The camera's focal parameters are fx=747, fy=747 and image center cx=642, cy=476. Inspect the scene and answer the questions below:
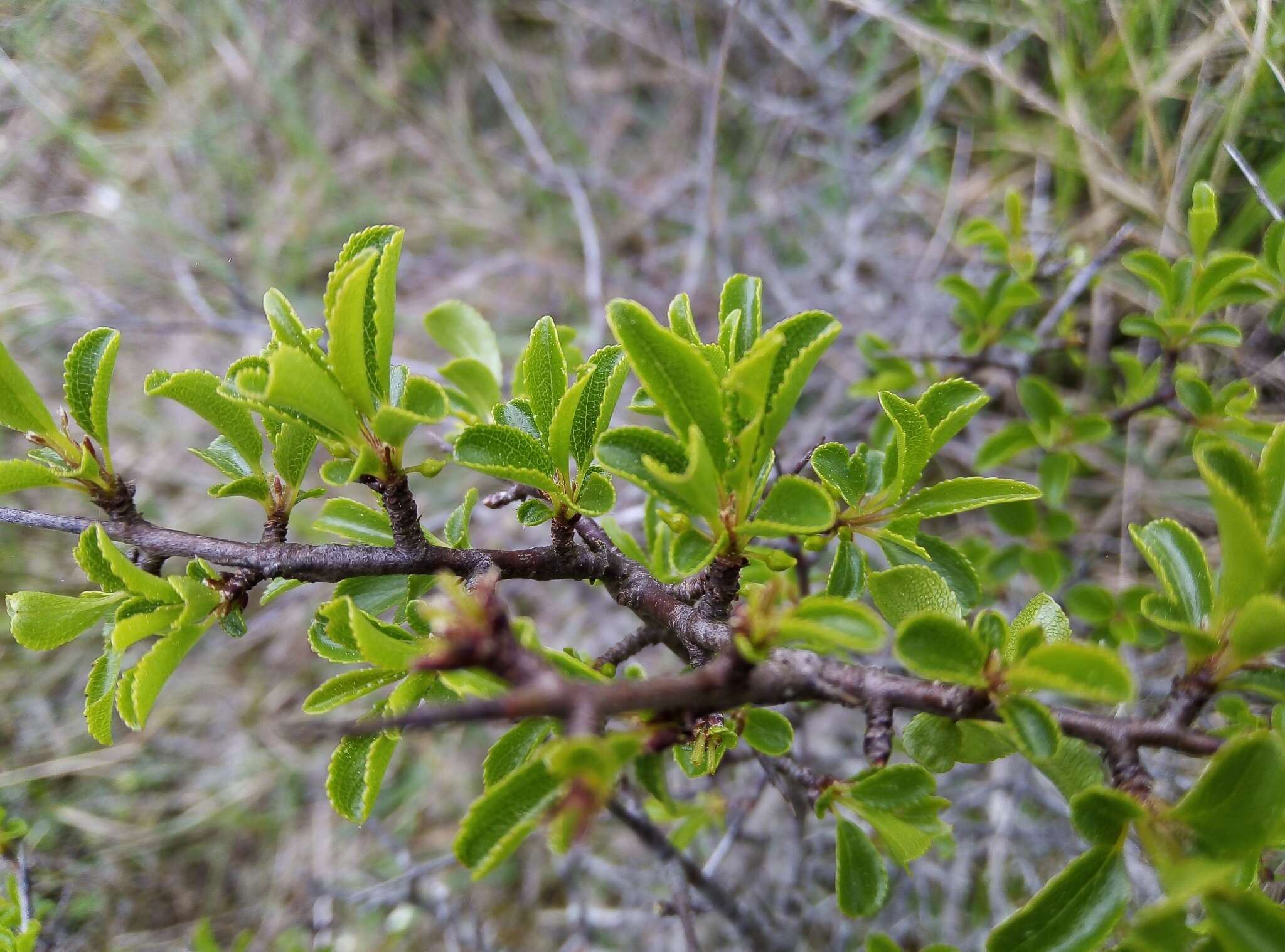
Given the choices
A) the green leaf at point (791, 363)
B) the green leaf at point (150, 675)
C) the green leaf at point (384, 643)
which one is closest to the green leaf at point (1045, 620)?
the green leaf at point (791, 363)

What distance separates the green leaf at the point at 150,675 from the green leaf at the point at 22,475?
22 cm

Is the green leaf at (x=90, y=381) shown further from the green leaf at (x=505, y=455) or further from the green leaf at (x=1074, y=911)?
the green leaf at (x=1074, y=911)

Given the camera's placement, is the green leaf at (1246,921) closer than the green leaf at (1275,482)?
Yes

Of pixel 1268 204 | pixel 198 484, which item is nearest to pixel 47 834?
pixel 198 484

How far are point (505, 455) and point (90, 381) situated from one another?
55cm

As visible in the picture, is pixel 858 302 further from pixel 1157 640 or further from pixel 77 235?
pixel 77 235

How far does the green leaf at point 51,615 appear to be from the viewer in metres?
0.85

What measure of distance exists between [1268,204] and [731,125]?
103 inches

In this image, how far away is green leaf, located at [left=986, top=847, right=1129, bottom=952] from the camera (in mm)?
682

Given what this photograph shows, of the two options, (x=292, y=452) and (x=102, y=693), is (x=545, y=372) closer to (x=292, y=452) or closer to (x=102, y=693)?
(x=292, y=452)

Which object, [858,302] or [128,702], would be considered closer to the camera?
[128,702]

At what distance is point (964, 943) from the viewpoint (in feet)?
7.08

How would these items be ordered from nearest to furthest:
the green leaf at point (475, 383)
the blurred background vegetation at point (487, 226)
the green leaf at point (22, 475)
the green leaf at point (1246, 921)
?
the green leaf at point (1246, 921) < the green leaf at point (22, 475) < the green leaf at point (475, 383) < the blurred background vegetation at point (487, 226)

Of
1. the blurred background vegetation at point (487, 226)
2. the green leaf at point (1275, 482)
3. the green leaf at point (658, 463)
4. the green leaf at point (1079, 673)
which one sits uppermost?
the green leaf at point (1275, 482)
